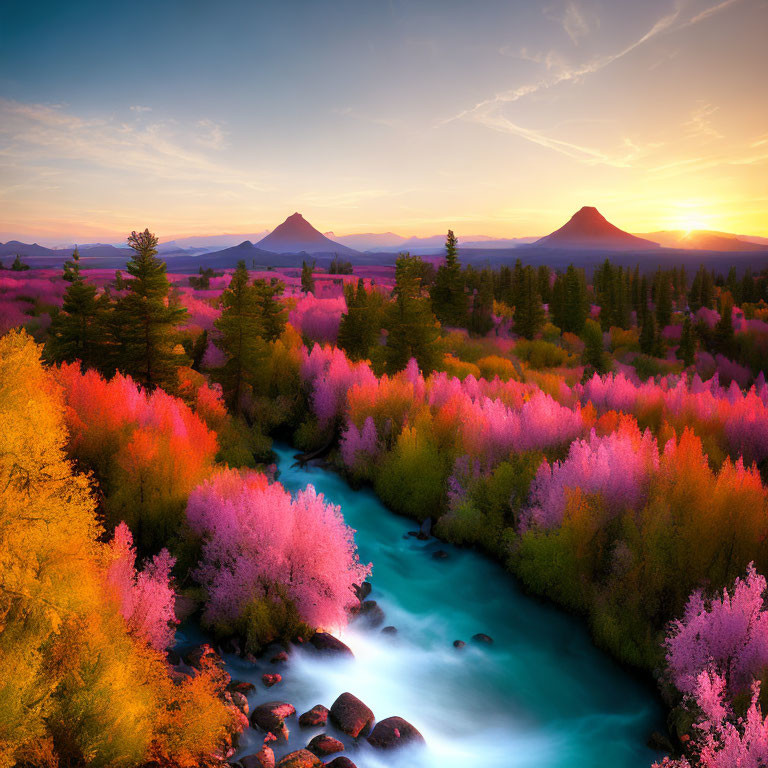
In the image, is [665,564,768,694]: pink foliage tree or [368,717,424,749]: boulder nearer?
[665,564,768,694]: pink foliage tree

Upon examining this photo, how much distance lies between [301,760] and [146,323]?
51.7 ft

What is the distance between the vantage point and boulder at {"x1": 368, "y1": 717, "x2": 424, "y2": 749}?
777 centimetres

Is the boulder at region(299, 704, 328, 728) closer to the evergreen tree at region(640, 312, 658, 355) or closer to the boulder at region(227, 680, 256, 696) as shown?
the boulder at region(227, 680, 256, 696)

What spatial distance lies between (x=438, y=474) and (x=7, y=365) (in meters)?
11.8

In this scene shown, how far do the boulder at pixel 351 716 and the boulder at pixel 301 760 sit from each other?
0.85 meters

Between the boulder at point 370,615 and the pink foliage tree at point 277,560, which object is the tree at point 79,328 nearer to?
the pink foliage tree at point 277,560

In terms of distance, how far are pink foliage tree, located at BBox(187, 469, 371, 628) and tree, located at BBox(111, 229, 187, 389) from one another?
10178 mm

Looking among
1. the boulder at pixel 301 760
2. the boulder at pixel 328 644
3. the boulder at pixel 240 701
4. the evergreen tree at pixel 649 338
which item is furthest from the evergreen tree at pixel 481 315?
the boulder at pixel 301 760

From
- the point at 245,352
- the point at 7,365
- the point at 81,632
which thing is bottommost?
the point at 81,632

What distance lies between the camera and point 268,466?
61.1ft

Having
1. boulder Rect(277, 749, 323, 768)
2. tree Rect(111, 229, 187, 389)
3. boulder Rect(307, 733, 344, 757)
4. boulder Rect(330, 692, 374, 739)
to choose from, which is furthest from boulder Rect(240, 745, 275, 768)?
tree Rect(111, 229, 187, 389)

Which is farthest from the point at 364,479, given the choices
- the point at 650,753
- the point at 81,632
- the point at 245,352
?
the point at 81,632

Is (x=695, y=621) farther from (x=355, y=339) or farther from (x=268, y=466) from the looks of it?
(x=355, y=339)

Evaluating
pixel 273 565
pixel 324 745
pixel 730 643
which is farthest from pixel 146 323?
pixel 730 643
